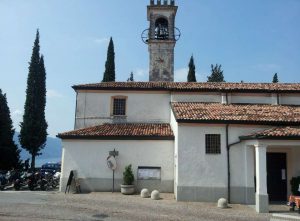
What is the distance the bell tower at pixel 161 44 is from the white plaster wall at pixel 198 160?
54.1ft

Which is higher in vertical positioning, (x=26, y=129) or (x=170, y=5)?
(x=170, y=5)

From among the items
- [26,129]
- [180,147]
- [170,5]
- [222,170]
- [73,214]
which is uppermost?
[170,5]

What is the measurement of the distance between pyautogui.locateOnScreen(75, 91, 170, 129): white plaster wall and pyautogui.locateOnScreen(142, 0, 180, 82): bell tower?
31.2 feet

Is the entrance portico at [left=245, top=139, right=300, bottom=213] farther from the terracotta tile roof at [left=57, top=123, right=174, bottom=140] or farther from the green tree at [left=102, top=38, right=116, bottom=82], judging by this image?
the green tree at [left=102, top=38, right=116, bottom=82]

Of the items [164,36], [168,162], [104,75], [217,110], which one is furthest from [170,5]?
[168,162]

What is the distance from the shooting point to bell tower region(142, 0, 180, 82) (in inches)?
1321

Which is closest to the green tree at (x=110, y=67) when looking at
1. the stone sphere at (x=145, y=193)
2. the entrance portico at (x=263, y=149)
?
the stone sphere at (x=145, y=193)

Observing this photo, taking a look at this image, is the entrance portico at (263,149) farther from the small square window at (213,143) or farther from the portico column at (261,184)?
the small square window at (213,143)

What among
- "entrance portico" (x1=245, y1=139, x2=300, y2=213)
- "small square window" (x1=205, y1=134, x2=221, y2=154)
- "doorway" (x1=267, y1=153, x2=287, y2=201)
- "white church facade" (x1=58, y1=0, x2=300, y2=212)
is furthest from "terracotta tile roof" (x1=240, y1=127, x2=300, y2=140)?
"doorway" (x1=267, y1=153, x2=287, y2=201)

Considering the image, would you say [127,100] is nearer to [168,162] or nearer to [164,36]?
[168,162]

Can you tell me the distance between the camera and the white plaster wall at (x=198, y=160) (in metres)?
17.2

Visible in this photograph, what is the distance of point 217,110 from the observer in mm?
19766

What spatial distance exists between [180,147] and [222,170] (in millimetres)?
2638

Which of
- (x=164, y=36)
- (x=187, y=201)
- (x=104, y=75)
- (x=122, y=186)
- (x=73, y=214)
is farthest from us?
(x=104, y=75)
